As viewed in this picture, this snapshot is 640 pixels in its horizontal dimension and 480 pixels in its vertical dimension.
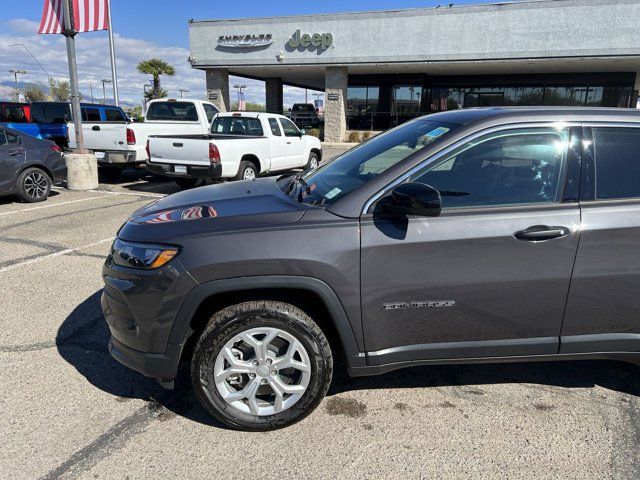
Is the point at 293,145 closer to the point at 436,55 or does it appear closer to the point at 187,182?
the point at 187,182

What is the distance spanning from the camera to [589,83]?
27.4 meters

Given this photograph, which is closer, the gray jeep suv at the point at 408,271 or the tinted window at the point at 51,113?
the gray jeep suv at the point at 408,271

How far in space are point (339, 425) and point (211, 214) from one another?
4.76 ft

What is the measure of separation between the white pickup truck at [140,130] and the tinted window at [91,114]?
3316 mm

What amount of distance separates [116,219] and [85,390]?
5.31 meters

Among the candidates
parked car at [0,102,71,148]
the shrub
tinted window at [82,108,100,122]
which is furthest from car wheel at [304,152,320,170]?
the shrub

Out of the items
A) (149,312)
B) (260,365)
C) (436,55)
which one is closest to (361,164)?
(260,365)

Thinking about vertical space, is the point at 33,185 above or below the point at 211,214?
below

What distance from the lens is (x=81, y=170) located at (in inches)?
421

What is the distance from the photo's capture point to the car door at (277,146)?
11203 mm

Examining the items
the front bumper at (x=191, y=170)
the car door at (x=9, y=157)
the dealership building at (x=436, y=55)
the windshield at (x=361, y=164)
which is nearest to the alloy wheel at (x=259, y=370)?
the windshield at (x=361, y=164)

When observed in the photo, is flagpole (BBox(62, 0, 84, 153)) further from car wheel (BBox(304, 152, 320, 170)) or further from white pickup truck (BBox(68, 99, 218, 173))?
car wheel (BBox(304, 152, 320, 170))

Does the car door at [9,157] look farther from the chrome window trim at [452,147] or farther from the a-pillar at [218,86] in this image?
the a-pillar at [218,86]

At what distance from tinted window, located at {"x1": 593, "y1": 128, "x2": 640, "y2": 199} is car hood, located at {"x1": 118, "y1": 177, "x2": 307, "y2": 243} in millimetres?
1718
